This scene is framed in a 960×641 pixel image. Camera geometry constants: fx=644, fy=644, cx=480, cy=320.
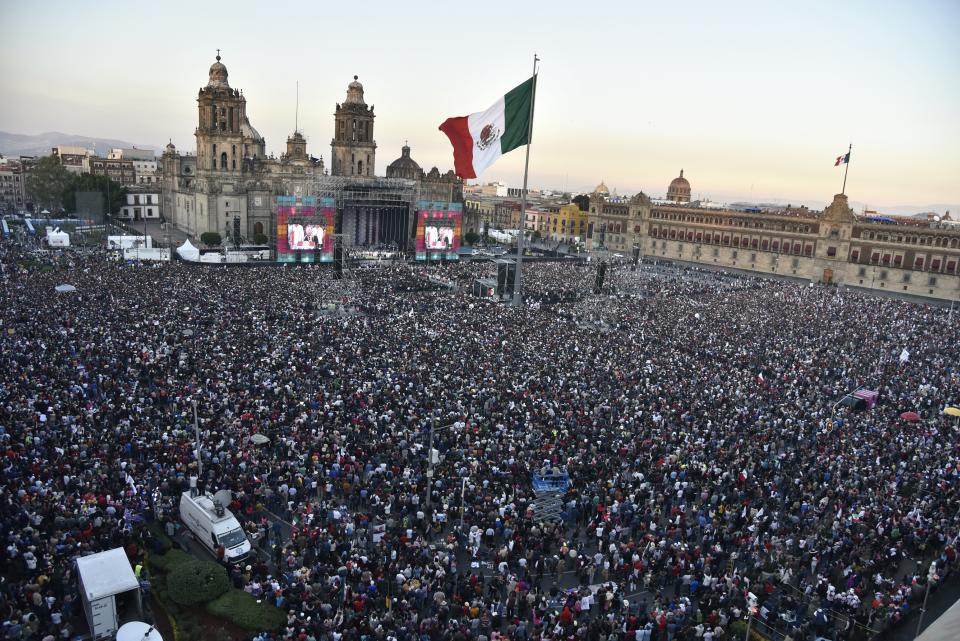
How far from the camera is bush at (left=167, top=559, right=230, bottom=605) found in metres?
11.5

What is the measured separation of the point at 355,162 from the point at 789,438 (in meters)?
62.9

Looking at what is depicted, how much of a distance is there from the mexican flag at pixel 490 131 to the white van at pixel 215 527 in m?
19.4

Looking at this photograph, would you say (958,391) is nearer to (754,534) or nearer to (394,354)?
(754,534)

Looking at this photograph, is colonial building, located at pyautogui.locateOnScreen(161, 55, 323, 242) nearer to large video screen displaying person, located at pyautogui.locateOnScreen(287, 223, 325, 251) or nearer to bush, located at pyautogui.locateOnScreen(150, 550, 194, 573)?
large video screen displaying person, located at pyautogui.locateOnScreen(287, 223, 325, 251)

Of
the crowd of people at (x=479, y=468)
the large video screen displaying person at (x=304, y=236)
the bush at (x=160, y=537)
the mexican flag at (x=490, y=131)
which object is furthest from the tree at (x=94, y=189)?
the bush at (x=160, y=537)

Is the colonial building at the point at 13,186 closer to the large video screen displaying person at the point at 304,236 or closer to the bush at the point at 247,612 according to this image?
the large video screen displaying person at the point at 304,236

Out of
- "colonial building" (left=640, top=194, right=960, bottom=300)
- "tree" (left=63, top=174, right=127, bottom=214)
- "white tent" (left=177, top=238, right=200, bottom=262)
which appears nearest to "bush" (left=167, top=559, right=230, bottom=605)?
"white tent" (left=177, top=238, right=200, bottom=262)

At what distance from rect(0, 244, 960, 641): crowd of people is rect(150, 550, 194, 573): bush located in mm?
514

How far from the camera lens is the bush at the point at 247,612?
11008mm

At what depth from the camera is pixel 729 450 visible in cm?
1834

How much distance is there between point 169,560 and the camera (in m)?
12.4

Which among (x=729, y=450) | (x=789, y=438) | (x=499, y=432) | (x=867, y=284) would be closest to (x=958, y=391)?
(x=789, y=438)

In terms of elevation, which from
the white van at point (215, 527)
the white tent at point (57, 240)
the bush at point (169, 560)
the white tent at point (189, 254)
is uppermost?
the white tent at point (57, 240)

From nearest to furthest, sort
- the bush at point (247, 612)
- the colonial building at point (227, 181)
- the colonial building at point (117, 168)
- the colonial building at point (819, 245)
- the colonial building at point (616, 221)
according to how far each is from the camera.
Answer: the bush at point (247, 612) < the colonial building at point (819, 245) < the colonial building at point (227, 181) < the colonial building at point (616, 221) < the colonial building at point (117, 168)
